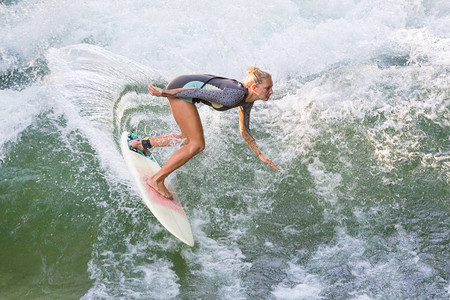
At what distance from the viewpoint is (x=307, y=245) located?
414 centimetres

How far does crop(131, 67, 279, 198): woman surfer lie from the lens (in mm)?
3746

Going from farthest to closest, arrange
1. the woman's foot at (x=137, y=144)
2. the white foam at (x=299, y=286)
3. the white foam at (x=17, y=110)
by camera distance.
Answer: the white foam at (x=17, y=110) → the woman's foot at (x=137, y=144) → the white foam at (x=299, y=286)

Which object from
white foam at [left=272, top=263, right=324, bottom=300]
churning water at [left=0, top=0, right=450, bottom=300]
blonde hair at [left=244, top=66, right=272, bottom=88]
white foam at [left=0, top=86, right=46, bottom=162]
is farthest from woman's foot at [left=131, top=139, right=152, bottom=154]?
white foam at [left=272, top=263, right=324, bottom=300]

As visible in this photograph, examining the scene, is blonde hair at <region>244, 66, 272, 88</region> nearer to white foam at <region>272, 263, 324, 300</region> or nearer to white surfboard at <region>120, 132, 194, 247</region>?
white surfboard at <region>120, 132, 194, 247</region>

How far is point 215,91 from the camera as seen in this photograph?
381 centimetres

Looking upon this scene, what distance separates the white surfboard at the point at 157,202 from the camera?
13.0ft

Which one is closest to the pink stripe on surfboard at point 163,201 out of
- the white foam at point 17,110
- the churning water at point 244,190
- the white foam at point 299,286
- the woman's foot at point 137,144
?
the churning water at point 244,190

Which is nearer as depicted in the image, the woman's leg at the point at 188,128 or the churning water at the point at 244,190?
the churning water at the point at 244,190

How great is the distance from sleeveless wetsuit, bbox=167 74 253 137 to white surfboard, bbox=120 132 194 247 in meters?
0.87

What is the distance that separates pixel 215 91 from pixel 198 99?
0.84 ft

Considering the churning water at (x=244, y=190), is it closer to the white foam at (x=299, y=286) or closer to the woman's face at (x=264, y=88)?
the white foam at (x=299, y=286)

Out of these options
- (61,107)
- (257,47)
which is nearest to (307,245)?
(61,107)

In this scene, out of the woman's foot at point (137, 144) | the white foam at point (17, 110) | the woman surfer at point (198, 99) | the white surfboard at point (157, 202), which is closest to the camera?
the woman surfer at point (198, 99)

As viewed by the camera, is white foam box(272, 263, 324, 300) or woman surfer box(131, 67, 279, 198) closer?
white foam box(272, 263, 324, 300)
